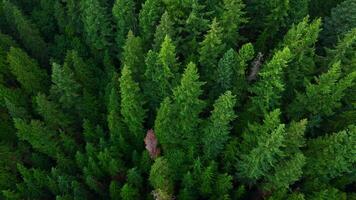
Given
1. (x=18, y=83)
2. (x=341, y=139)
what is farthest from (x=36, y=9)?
(x=341, y=139)

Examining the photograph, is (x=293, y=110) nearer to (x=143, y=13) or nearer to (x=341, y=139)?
(x=341, y=139)

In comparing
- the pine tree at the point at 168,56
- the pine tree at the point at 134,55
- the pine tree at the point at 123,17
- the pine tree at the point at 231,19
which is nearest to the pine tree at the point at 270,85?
the pine tree at the point at 231,19

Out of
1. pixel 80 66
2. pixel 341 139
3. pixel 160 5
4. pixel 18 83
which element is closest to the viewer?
pixel 341 139

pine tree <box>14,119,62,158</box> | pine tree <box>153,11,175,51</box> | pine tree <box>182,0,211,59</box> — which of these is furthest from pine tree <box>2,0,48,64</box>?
pine tree <box>182,0,211,59</box>

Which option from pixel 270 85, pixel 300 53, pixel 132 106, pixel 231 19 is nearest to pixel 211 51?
pixel 231 19

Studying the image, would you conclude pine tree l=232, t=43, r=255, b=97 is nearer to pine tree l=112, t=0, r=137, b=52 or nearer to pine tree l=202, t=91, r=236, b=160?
pine tree l=202, t=91, r=236, b=160
